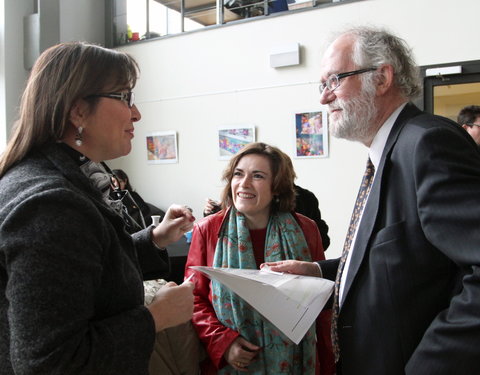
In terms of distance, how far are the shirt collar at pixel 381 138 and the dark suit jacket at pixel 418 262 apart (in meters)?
0.05

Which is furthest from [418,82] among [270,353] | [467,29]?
[467,29]

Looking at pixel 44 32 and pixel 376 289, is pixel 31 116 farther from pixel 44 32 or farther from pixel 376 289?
pixel 44 32

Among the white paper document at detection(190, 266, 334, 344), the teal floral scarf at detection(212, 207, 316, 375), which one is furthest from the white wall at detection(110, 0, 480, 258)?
the white paper document at detection(190, 266, 334, 344)

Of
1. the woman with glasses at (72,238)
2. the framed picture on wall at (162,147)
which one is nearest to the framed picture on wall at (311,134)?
the framed picture on wall at (162,147)

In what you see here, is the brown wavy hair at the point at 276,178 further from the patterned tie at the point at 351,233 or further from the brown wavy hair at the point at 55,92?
the brown wavy hair at the point at 55,92

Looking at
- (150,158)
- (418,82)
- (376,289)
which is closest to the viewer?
(376,289)

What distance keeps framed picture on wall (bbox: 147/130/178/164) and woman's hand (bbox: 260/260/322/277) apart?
4.30m

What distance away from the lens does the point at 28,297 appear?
31.4 inches

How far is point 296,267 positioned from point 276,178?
2.22 feet

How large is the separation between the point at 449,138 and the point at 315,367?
1268 millimetres

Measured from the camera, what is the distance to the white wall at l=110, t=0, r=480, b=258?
4262mm

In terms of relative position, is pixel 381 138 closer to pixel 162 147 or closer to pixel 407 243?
pixel 407 243

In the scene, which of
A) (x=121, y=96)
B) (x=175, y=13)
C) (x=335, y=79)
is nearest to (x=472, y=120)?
(x=335, y=79)

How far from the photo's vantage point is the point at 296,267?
61.4 inches
